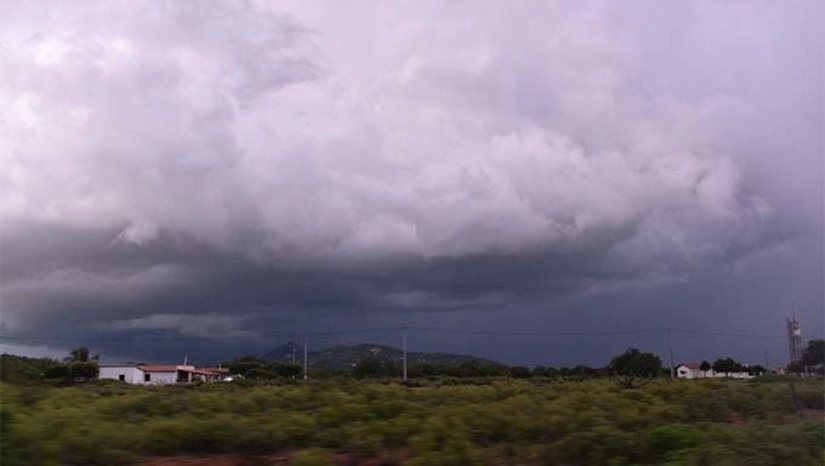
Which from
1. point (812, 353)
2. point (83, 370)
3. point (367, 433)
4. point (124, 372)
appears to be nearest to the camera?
point (367, 433)

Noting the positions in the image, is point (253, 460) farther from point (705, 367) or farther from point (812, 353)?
point (705, 367)

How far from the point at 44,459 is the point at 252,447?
3210mm

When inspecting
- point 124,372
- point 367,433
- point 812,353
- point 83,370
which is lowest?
point 367,433

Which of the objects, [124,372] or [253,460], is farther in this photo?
[124,372]

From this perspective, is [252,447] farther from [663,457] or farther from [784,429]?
[784,429]

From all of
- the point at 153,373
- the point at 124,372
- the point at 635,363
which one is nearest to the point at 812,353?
the point at 635,363

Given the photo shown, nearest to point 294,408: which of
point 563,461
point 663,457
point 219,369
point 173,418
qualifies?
point 173,418

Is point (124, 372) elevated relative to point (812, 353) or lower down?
lower down

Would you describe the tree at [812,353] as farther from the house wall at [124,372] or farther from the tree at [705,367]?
the house wall at [124,372]

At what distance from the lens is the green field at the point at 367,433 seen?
10617 mm

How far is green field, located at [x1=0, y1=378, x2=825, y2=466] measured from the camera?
10.6 m

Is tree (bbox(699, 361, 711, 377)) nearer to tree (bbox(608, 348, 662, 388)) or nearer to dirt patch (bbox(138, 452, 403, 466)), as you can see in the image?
tree (bbox(608, 348, 662, 388))

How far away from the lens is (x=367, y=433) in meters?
12.8

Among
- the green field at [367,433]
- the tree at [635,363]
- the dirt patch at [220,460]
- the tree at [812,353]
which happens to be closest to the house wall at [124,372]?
the tree at [635,363]
